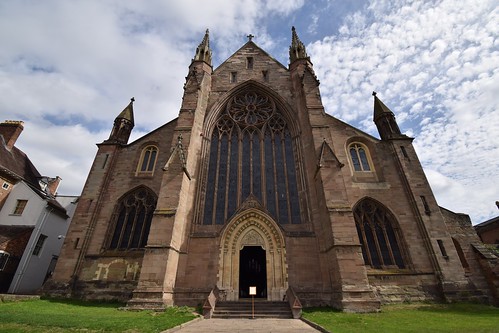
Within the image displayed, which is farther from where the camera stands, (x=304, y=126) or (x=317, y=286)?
(x=304, y=126)

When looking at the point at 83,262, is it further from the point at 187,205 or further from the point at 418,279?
the point at 418,279

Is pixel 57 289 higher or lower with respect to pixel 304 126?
lower

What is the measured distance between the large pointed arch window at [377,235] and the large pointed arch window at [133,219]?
42.9 ft

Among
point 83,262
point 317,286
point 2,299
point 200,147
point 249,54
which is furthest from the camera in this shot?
point 249,54

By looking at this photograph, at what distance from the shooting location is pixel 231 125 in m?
18.7

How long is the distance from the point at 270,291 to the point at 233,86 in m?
15.1

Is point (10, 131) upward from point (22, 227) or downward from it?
upward

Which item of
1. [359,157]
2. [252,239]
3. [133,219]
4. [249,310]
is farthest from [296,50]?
[249,310]

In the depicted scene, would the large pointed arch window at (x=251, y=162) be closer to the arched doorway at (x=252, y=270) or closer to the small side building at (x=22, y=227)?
the arched doorway at (x=252, y=270)

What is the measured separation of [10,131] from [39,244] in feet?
37.5

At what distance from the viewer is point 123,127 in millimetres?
19219

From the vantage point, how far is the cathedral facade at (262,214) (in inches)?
498

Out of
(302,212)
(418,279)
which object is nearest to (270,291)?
(302,212)

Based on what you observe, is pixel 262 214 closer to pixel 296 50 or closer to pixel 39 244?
→ pixel 296 50
